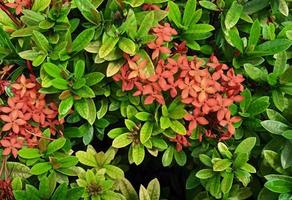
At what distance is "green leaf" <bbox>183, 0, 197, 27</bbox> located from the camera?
2.04 m

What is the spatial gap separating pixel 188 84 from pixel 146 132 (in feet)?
0.77

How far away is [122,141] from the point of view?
6.49ft

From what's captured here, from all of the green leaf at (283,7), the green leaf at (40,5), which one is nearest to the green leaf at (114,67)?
the green leaf at (40,5)

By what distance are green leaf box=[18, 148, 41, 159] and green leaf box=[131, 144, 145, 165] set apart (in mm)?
336

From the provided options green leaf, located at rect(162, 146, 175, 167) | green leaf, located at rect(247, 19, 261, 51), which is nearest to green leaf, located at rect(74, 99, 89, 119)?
green leaf, located at rect(162, 146, 175, 167)

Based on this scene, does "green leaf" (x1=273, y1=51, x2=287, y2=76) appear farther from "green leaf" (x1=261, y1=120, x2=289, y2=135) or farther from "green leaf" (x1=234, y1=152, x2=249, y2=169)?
"green leaf" (x1=234, y1=152, x2=249, y2=169)

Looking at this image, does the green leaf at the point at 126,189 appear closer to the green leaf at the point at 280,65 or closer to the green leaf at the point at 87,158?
the green leaf at the point at 87,158

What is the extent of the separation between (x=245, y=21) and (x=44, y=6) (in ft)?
2.55

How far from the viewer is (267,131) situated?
2.05m

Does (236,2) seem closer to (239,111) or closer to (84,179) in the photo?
(239,111)

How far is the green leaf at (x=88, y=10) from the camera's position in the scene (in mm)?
1957

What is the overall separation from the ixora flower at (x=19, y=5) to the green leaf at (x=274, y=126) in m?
0.97

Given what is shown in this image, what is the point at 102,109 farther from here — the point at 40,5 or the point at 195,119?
the point at 40,5

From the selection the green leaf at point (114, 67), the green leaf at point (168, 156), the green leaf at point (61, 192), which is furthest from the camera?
the green leaf at point (168, 156)
